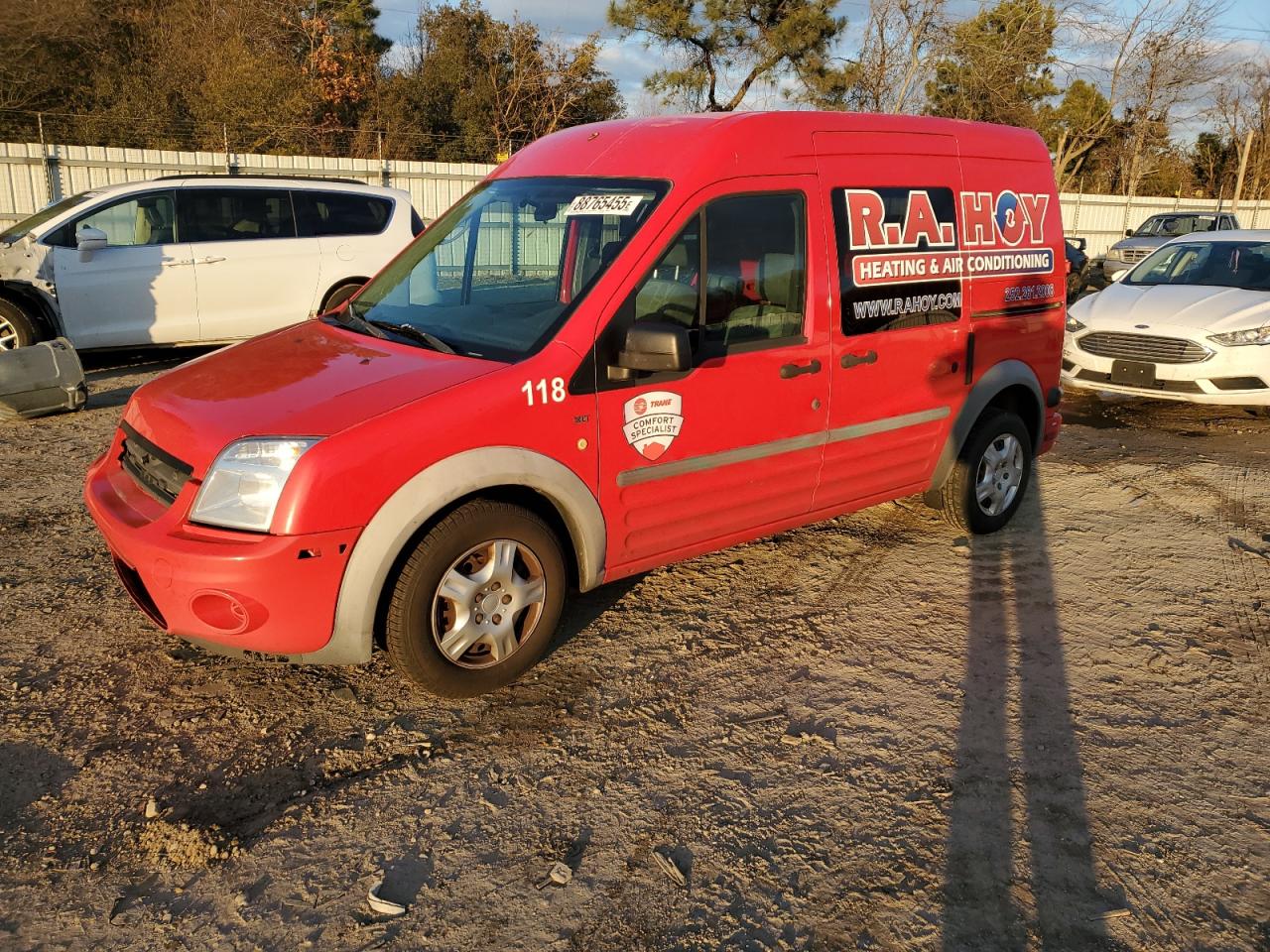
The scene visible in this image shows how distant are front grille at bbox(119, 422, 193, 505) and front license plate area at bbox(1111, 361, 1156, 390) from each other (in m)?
7.88

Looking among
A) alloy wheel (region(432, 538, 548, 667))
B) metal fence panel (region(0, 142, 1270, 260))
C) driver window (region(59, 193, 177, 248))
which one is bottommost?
alloy wheel (region(432, 538, 548, 667))

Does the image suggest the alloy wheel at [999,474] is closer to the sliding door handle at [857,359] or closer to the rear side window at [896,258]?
the rear side window at [896,258]

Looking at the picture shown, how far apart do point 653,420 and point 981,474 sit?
96.2 inches

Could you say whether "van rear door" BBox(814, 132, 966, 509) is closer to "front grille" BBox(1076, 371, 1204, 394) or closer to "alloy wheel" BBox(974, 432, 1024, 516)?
"alloy wheel" BBox(974, 432, 1024, 516)

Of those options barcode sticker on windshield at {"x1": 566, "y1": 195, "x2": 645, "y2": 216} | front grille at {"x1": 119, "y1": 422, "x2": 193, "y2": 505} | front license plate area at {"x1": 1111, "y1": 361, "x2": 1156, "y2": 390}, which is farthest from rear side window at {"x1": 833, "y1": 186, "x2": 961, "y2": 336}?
front license plate area at {"x1": 1111, "y1": 361, "x2": 1156, "y2": 390}

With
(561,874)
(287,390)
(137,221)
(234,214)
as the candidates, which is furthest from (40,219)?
(561,874)

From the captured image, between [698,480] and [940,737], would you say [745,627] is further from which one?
[940,737]

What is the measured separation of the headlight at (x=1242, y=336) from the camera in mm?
8258

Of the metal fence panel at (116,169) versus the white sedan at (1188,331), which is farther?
the metal fence panel at (116,169)

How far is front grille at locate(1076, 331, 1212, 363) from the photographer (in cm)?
835

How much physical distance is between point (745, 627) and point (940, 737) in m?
1.06

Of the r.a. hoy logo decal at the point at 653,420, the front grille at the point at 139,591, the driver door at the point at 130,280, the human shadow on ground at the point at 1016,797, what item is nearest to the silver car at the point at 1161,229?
the driver door at the point at 130,280

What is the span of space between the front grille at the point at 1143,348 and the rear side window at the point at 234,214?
25.0 feet

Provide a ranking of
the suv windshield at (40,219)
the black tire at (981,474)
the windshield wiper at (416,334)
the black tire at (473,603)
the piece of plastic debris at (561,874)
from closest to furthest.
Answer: the piece of plastic debris at (561,874) → the black tire at (473,603) → the windshield wiper at (416,334) → the black tire at (981,474) → the suv windshield at (40,219)
